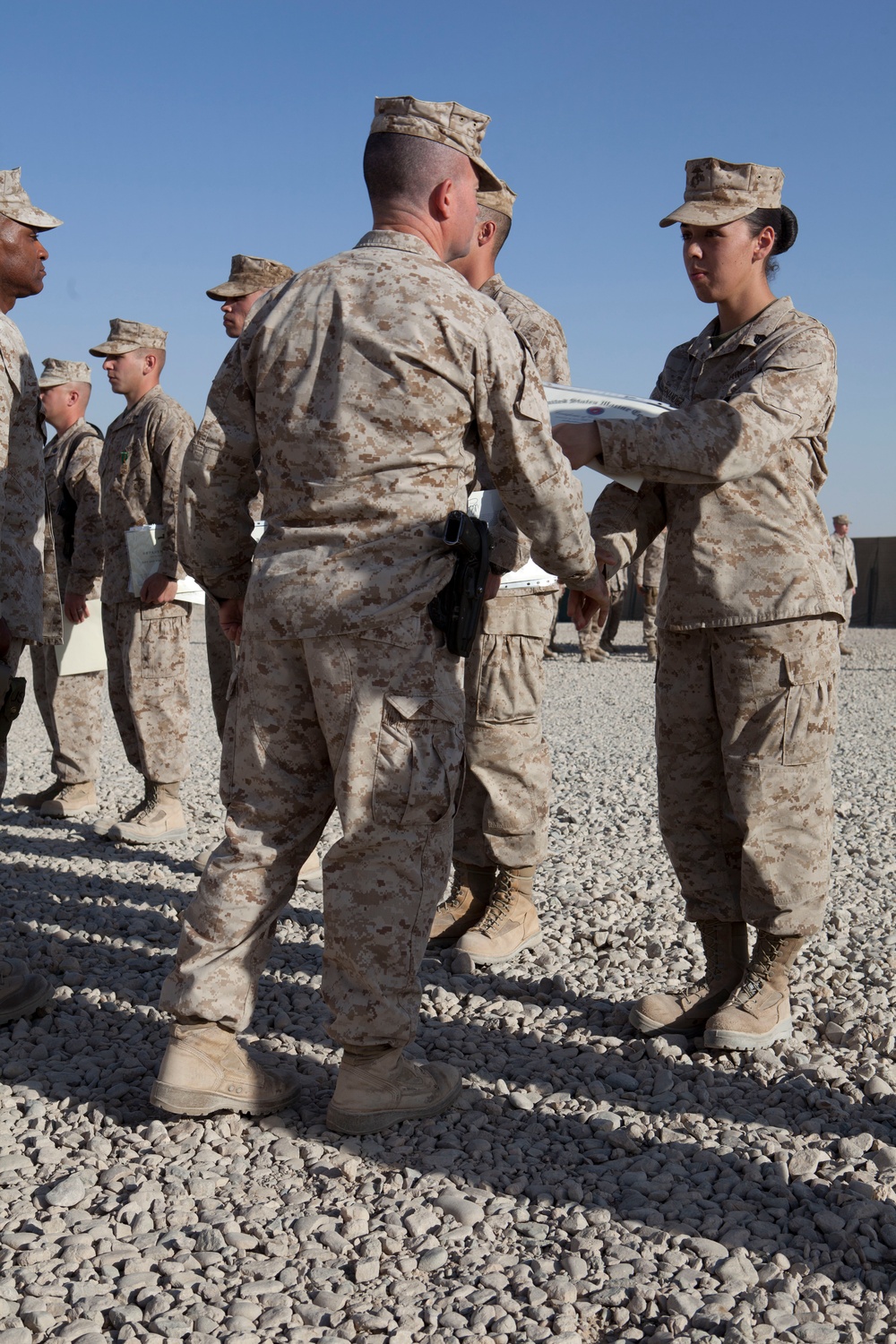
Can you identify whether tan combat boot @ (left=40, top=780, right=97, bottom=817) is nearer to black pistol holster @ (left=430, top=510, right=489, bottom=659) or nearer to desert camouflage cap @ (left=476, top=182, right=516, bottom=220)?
desert camouflage cap @ (left=476, top=182, right=516, bottom=220)

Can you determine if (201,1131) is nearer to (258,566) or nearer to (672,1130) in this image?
(672,1130)

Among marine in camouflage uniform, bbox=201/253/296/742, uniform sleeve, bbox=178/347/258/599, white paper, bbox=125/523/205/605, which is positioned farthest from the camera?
white paper, bbox=125/523/205/605

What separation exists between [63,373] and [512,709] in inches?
165

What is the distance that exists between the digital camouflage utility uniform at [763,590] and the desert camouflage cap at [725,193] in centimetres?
31

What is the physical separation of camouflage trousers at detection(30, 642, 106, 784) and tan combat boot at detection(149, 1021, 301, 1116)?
161 inches

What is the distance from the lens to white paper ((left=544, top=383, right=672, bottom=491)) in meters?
3.36

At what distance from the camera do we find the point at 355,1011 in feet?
9.62

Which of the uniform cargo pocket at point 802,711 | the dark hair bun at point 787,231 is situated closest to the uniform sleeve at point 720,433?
the dark hair bun at point 787,231

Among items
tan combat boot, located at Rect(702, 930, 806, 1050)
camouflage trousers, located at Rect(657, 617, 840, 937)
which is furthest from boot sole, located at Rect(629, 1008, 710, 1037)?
camouflage trousers, located at Rect(657, 617, 840, 937)

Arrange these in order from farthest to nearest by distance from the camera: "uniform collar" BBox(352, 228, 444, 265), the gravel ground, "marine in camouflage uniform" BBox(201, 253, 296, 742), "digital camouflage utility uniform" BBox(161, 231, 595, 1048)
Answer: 1. "marine in camouflage uniform" BBox(201, 253, 296, 742)
2. "uniform collar" BBox(352, 228, 444, 265)
3. "digital camouflage utility uniform" BBox(161, 231, 595, 1048)
4. the gravel ground

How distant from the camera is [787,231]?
11.8 ft

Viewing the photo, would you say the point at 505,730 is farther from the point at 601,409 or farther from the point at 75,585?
the point at 75,585

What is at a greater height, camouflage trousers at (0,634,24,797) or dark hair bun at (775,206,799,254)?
dark hair bun at (775,206,799,254)

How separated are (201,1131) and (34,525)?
1.98m
